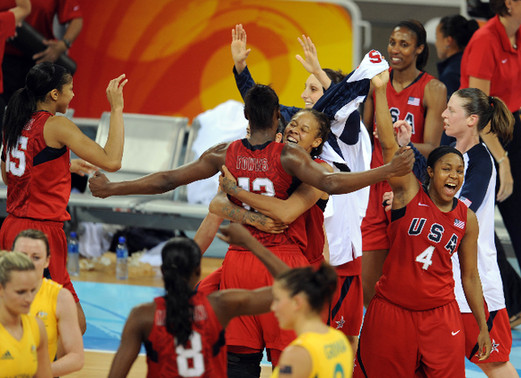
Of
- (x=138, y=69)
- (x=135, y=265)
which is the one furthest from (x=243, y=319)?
(x=138, y=69)

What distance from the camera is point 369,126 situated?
6391 mm

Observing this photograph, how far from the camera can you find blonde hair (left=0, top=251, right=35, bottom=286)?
350 cm

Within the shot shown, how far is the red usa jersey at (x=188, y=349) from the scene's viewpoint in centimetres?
337

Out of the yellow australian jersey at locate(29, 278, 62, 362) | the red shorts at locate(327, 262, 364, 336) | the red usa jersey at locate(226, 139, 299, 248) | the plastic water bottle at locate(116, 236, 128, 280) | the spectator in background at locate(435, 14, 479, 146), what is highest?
the spectator in background at locate(435, 14, 479, 146)

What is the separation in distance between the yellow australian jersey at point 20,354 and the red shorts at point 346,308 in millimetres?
2237

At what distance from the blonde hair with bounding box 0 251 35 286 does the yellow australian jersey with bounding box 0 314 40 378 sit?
0.22 meters

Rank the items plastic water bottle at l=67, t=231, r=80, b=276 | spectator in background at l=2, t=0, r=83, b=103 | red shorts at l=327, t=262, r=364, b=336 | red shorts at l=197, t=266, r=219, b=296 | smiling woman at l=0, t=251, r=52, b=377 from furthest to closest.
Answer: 1. spectator in background at l=2, t=0, r=83, b=103
2. plastic water bottle at l=67, t=231, r=80, b=276
3. red shorts at l=327, t=262, r=364, b=336
4. red shorts at l=197, t=266, r=219, b=296
5. smiling woman at l=0, t=251, r=52, b=377

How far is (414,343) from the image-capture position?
459 centimetres

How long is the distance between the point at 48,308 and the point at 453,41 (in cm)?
503

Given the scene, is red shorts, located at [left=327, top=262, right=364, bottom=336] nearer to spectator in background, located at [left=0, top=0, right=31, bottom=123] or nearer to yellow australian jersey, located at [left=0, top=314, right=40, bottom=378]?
yellow australian jersey, located at [left=0, top=314, right=40, bottom=378]

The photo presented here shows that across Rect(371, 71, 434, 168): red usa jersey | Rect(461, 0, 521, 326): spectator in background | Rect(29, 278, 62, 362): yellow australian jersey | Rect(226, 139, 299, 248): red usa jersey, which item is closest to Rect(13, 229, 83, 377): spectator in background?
Rect(29, 278, 62, 362): yellow australian jersey

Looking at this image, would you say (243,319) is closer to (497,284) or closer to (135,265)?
(497,284)

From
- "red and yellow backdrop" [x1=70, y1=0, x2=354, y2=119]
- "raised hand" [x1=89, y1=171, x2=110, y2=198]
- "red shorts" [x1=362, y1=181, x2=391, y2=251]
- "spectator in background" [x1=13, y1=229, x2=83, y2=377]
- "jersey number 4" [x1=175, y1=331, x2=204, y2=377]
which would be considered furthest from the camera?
"red and yellow backdrop" [x1=70, y1=0, x2=354, y2=119]

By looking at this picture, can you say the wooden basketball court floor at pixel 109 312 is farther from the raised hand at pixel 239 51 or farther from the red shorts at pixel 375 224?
the raised hand at pixel 239 51
